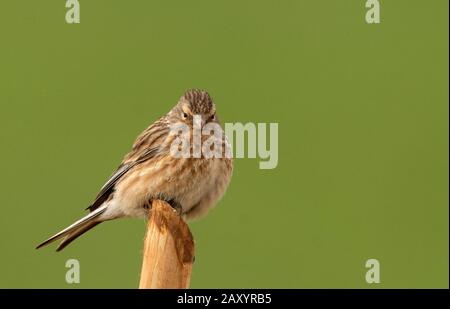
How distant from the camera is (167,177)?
7.74m

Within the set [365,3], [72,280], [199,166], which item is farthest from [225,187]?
[365,3]

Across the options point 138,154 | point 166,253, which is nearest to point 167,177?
point 138,154

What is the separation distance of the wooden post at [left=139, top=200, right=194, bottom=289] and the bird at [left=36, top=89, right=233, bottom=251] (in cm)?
103

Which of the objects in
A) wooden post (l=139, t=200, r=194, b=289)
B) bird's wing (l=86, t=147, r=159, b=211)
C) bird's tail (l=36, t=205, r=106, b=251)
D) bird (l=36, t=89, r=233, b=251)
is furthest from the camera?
bird's wing (l=86, t=147, r=159, b=211)

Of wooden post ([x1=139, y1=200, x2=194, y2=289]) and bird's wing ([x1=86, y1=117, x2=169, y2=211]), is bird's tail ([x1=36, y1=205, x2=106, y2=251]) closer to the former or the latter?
bird's wing ([x1=86, y1=117, x2=169, y2=211])

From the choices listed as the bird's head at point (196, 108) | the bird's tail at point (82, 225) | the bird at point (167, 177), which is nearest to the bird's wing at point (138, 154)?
the bird at point (167, 177)

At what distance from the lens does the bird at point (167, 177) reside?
7738 mm

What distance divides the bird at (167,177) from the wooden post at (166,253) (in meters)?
1.03

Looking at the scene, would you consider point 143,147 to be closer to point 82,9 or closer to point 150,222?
point 150,222

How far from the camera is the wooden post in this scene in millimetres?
5852

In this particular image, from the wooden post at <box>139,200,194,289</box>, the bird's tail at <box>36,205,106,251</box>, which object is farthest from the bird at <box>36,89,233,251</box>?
the wooden post at <box>139,200,194,289</box>

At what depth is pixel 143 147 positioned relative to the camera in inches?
322

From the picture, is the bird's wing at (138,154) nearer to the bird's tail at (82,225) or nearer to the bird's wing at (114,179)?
the bird's wing at (114,179)
